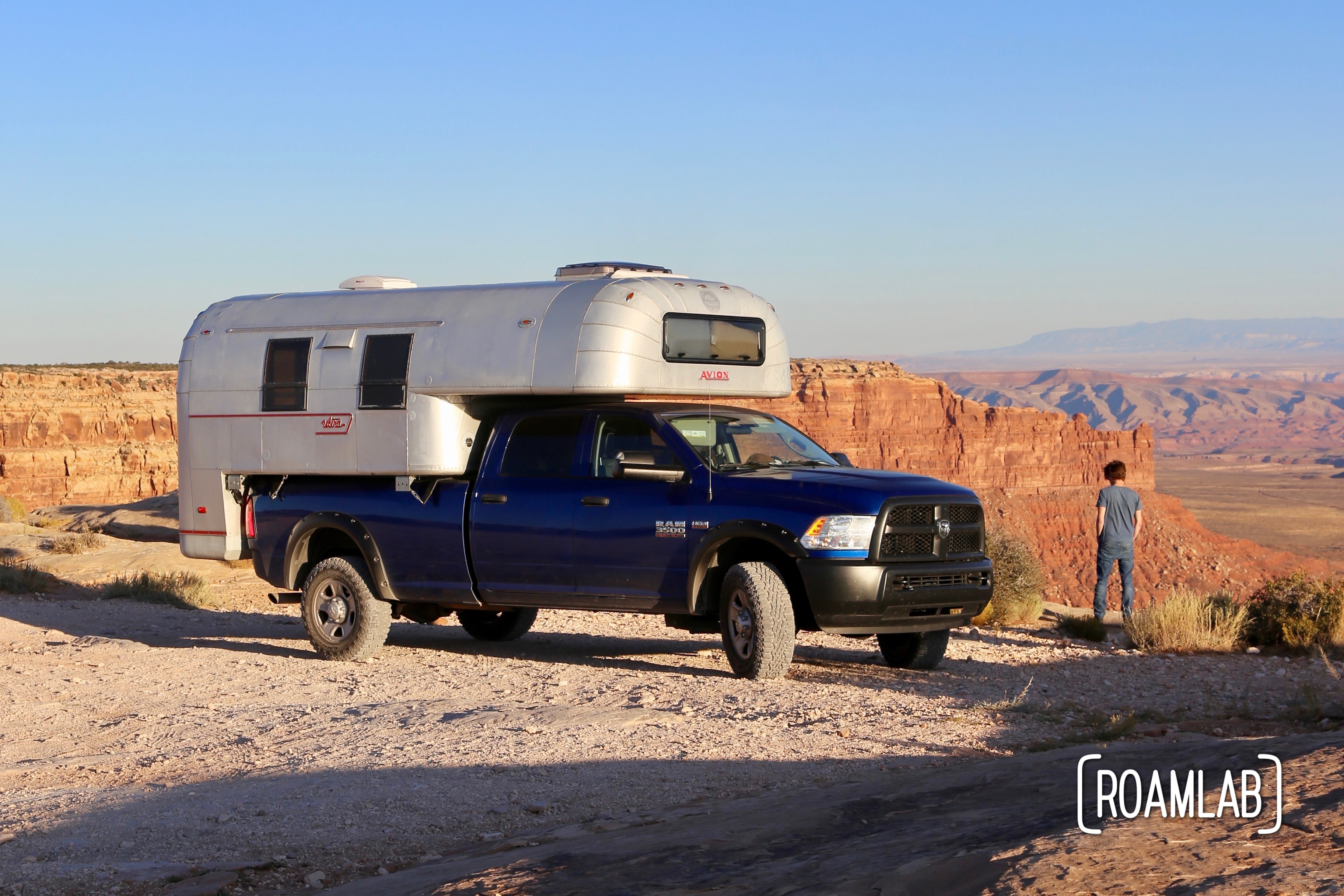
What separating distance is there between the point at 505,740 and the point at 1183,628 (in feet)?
25.0

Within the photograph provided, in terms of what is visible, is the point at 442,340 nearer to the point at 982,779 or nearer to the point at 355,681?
the point at 355,681

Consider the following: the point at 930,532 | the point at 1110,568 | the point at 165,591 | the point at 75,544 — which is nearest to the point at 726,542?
the point at 930,532

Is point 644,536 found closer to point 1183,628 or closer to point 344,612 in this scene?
point 344,612

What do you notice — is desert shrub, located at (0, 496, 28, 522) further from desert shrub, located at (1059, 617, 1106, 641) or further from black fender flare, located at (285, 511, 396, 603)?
desert shrub, located at (1059, 617, 1106, 641)

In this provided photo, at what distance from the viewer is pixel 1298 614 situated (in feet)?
45.0

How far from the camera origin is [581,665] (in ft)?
37.0

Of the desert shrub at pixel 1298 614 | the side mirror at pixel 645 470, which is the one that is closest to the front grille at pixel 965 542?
the side mirror at pixel 645 470

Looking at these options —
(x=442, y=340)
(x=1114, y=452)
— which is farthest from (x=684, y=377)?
(x=1114, y=452)

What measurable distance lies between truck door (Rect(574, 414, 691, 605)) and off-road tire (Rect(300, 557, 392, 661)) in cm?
211

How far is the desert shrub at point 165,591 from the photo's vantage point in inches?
688

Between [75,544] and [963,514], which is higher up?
[963,514]

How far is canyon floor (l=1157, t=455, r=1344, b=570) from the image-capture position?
103 meters

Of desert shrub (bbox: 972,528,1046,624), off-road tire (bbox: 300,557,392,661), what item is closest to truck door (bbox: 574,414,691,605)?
off-road tire (bbox: 300,557,392,661)

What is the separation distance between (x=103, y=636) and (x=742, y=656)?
742 centimetres
